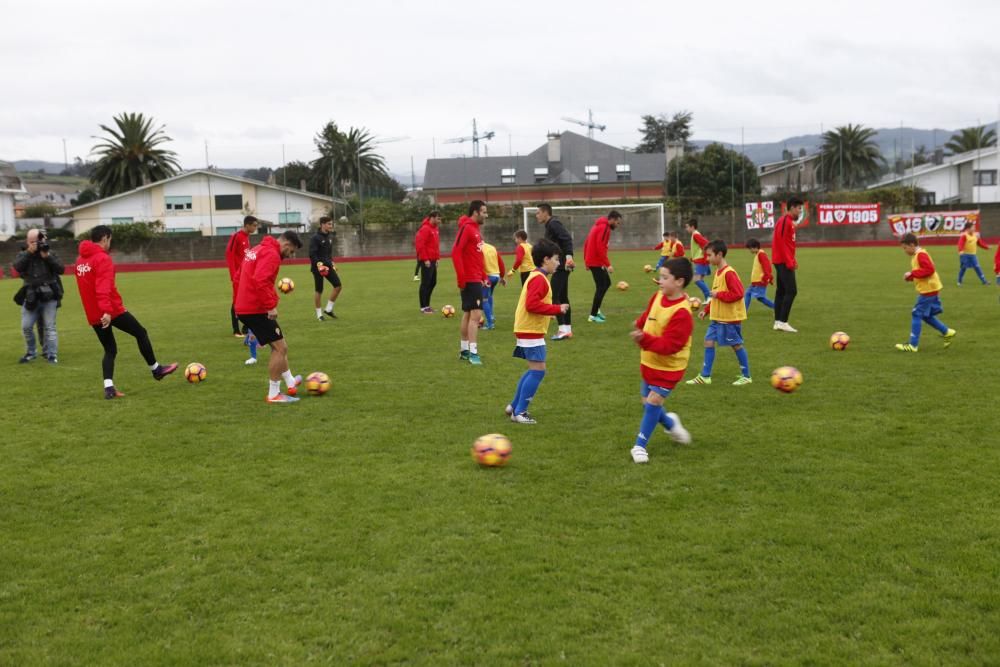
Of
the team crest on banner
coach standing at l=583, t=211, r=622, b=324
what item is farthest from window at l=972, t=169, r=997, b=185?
coach standing at l=583, t=211, r=622, b=324

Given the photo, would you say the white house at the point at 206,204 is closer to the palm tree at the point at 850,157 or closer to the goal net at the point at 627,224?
the goal net at the point at 627,224

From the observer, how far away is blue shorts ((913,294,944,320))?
462 inches

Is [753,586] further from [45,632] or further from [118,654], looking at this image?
[45,632]

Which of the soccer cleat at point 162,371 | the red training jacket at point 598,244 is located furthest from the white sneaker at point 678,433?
the red training jacket at point 598,244

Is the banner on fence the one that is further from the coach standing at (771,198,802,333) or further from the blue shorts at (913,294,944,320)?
the blue shorts at (913,294,944,320)

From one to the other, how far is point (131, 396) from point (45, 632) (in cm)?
613

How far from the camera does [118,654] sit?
409 cm

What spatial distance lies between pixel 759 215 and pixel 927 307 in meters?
34.8

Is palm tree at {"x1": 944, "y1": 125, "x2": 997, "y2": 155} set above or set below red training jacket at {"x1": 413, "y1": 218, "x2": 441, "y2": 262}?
above

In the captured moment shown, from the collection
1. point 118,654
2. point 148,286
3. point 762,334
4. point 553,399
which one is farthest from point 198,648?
point 148,286

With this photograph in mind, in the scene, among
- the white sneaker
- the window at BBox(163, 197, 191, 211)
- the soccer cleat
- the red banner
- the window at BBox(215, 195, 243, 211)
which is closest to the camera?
the white sneaker

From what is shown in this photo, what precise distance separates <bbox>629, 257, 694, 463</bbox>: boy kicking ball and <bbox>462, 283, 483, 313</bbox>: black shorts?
4.92 m

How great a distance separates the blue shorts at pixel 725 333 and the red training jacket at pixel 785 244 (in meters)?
4.45

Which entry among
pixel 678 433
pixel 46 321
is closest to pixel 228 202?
pixel 46 321
